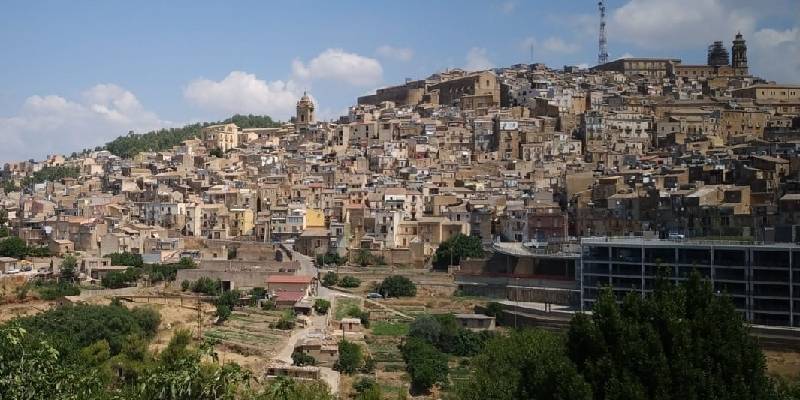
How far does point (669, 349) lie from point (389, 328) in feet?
54.3

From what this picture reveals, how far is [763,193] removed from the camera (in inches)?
1353

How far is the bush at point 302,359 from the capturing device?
2667 cm

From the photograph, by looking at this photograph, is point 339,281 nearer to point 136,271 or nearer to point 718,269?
point 136,271

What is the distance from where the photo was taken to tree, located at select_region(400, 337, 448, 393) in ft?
83.5

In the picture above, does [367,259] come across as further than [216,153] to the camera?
No

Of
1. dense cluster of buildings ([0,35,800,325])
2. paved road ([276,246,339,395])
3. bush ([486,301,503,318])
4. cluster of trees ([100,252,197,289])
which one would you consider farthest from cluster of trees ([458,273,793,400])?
cluster of trees ([100,252,197,289])

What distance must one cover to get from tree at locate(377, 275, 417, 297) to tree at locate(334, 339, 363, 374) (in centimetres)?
747

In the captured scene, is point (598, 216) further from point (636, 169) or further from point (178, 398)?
point (178, 398)

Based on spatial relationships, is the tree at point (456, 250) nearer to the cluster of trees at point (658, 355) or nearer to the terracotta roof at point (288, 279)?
the terracotta roof at point (288, 279)

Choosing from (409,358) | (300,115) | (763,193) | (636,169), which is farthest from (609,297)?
(300,115)

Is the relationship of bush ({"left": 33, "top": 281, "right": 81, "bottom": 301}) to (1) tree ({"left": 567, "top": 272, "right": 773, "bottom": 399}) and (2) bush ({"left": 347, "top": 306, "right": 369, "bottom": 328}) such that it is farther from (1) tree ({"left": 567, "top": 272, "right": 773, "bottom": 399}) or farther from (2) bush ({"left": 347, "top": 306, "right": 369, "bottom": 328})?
(1) tree ({"left": 567, "top": 272, "right": 773, "bottom": 399})

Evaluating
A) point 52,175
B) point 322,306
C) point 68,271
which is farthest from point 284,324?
point 52,175

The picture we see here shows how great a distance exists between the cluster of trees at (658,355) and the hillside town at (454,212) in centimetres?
547

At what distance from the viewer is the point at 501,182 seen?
153 ft
